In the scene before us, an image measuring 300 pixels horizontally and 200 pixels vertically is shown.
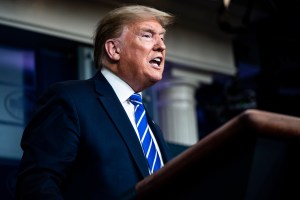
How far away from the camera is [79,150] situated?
155 cm

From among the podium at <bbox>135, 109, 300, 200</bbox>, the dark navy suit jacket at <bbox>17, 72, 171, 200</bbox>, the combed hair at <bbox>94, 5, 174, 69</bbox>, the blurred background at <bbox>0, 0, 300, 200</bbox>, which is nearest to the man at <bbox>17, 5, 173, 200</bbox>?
the dark navy suit jacket at <bbox>17, 72, 171, 200</bbox>

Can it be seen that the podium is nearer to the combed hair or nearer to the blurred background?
the combed hair

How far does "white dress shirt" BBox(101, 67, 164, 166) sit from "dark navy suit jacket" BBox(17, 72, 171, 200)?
0.08m

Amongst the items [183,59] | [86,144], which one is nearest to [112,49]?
[86,144]

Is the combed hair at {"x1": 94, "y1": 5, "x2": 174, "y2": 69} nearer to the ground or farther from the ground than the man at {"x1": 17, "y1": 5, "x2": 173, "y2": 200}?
farther from the ground

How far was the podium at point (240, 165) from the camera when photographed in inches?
41.3

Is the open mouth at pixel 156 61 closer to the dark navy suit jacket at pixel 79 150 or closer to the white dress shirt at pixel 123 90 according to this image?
the white dress shirt at pixel 123 90

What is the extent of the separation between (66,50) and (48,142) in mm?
2341

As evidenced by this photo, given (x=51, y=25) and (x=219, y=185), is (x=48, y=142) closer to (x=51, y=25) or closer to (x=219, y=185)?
(x=219, y=185)

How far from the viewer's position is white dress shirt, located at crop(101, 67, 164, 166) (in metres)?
1.74

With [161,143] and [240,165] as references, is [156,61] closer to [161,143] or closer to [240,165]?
[161,143]

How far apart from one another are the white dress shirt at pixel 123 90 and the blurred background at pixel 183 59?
1.61m

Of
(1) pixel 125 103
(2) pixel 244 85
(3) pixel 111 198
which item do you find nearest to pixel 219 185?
(3) pixel 111 198

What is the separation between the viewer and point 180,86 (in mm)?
4227
